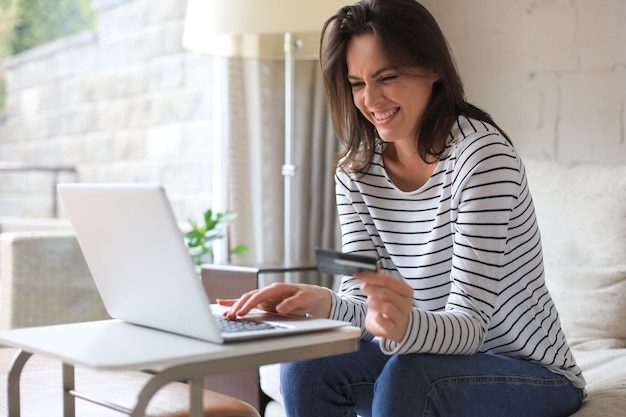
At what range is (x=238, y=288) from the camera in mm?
1962

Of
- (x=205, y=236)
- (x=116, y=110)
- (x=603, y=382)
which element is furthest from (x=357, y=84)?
(x=116, y=110)

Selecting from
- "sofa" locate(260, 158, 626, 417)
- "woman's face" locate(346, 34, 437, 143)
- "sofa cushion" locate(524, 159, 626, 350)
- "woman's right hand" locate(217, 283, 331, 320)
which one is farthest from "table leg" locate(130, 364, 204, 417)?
"sofa cushion" locate(524, 159, 626, 350)

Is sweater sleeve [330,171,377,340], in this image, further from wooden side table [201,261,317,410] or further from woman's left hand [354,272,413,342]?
wooden side table [201,261,317,410]

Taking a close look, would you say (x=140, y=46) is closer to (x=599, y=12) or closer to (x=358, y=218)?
(x=599, y=12)

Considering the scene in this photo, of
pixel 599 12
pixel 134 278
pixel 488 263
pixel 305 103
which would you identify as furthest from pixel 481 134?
pixel 305 103

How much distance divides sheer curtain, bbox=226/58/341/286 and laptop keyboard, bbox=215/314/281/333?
1.58 meters

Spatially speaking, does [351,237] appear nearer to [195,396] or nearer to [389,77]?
[389,77]

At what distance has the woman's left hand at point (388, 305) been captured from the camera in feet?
3.33

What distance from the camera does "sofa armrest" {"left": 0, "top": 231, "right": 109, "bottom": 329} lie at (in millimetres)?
2574

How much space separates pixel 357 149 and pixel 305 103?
4.31ft

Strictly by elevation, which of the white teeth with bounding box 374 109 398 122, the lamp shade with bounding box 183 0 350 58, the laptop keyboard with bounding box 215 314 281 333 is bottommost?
the laptop keyboard with bounding box 215 314 281 333

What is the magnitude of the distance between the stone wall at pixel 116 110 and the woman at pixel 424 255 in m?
1.83

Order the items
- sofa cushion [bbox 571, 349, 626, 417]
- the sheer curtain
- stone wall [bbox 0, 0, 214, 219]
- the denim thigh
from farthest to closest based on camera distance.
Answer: stone wall [bbox 0, 0, 214, 219], the sheer curtain, sofa cushion [bbox 571, 349, 626, 417], the denim thigh

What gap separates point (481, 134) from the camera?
1.29 meters
